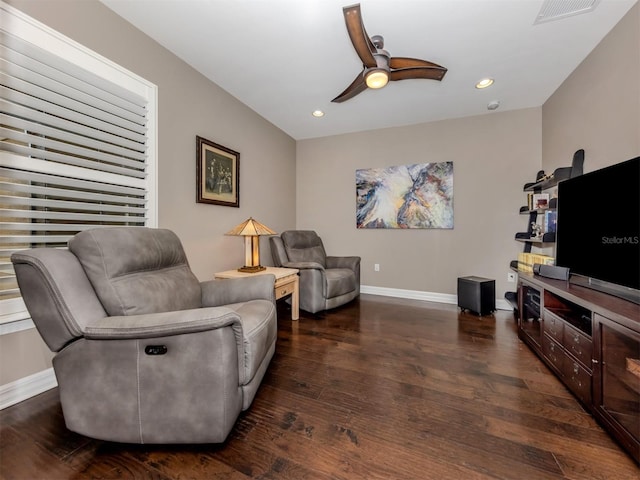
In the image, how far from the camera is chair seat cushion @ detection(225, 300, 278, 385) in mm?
1318

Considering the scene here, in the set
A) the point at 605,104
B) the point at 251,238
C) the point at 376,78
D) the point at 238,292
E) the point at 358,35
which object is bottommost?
the point at 238,292

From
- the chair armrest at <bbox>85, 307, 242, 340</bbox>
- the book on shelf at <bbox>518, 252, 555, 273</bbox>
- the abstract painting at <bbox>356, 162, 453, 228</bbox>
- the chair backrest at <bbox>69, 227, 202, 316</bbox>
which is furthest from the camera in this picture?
the abstract painting at <bbox>356, 162, 453, 228</bbox>

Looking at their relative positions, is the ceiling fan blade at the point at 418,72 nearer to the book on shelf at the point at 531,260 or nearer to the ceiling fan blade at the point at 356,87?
the ceiling fan blade at the point at 356,87

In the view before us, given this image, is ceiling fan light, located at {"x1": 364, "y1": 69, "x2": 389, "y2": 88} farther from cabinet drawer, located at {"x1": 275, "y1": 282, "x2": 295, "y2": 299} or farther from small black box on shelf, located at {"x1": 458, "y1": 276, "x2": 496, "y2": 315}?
small black box on shelf, located at {"x1": 458, "y1": 276, "x2": 496, "y2": 315}

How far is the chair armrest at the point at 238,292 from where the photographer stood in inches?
76.5

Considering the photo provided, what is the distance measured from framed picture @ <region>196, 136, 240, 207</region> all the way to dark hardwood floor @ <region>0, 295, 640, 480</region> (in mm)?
1748

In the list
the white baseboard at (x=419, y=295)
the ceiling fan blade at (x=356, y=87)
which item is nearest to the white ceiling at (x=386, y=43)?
the ceiling fan blade at (x=356, y=87)

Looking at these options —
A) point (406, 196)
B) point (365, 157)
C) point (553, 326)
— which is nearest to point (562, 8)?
point (553, 326)

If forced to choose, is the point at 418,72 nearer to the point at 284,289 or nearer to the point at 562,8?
the point at 562,8

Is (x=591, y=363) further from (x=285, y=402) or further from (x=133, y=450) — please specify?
(x=133, y=450)

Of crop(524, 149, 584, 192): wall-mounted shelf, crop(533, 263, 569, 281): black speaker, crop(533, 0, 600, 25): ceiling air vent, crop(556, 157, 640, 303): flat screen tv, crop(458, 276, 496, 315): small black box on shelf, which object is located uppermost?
crop(533, 0, 600, 25): ceiling air vent

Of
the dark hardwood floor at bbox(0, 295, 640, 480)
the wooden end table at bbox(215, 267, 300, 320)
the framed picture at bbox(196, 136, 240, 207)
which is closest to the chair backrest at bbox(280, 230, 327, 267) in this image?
the wooden end table at bbox(215, 267, 300, 320)

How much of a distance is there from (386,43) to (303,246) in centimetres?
249

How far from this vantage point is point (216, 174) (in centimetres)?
284
